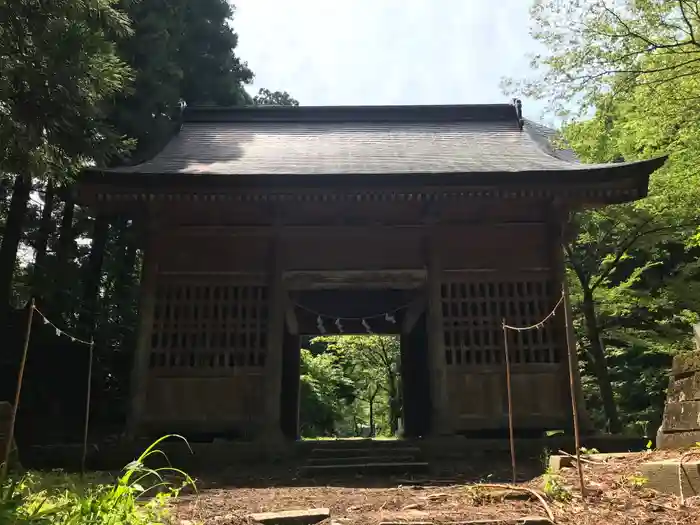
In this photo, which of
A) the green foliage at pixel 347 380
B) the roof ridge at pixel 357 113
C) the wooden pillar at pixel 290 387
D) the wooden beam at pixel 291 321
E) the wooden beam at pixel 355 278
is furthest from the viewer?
the green foliage at pixel 347 380

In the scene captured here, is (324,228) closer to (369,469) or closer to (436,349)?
(436,349)

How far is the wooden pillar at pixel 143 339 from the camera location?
784 centimetres

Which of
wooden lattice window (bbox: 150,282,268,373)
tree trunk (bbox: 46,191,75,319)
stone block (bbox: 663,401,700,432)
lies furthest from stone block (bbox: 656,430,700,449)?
tree trunk (bbox: 46,191,75,319)

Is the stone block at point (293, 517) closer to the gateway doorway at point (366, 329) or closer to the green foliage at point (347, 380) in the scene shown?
the gateway doorway at point (366, 329)

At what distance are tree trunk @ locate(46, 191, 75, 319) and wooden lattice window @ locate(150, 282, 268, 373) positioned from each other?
439 cm

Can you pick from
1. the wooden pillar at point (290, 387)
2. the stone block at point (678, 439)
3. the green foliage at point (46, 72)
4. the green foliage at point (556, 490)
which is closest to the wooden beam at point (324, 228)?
the green foliage at point (46, 72)

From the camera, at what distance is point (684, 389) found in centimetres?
517

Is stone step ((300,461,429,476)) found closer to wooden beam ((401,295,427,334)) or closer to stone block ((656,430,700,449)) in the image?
stone block ((656,430,700,449))

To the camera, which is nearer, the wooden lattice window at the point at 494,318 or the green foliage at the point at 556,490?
the green foliage at the point at 556,490

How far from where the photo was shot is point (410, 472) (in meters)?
6.96

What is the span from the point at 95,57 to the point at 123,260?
31.2 ft

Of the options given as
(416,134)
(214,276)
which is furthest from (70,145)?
(416,134)

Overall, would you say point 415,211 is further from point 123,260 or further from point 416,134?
point 123,260

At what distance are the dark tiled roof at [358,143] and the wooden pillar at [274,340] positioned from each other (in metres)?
1.44
